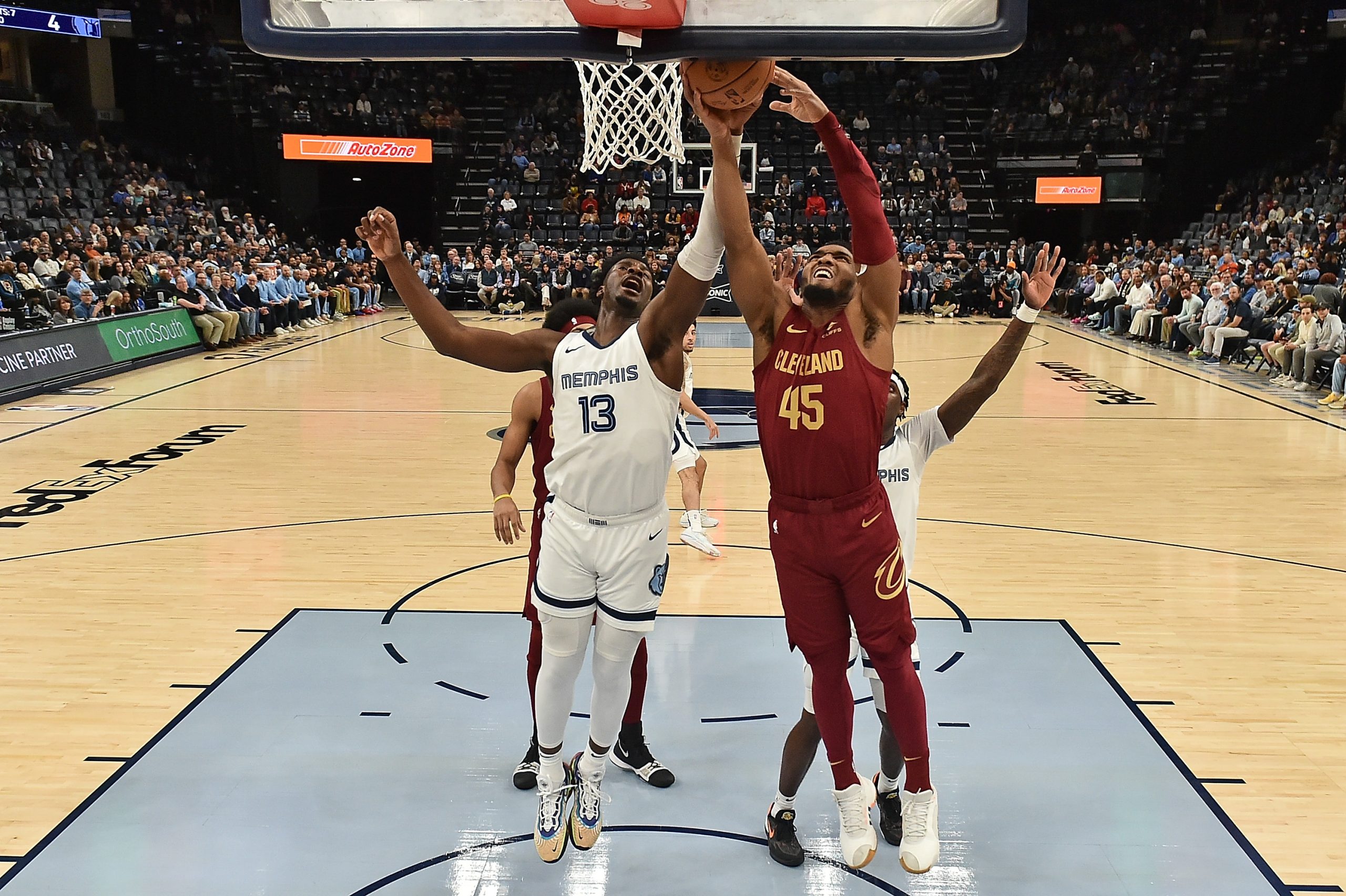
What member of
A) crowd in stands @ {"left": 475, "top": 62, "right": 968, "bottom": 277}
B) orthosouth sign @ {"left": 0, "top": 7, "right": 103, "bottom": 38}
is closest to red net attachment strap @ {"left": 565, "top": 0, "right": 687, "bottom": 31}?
crowd in stands @ {"left": 475, "top": 62, "right": 968, "bottom": 277}

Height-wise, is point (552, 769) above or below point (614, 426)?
below

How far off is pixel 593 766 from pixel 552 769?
136 mm

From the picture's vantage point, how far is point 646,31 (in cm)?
331

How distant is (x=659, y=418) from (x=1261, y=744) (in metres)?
3.06

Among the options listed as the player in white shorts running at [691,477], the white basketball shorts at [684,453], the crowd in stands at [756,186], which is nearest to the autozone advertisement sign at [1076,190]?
the crowd in stands at [756,186]

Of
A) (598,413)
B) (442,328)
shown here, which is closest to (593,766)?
(598,413)

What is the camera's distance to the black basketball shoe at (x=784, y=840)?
381 centimetres

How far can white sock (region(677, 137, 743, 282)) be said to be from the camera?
3332 millimetres

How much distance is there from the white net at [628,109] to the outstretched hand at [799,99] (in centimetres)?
206

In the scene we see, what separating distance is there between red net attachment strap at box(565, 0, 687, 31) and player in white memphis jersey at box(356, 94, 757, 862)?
68cm

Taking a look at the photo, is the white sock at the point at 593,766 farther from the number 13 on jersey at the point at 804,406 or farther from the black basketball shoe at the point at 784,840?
the number 13 on jersey at the point at 804,406

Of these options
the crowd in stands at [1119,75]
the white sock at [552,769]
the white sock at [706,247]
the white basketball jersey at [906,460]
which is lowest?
the white sock at [552,769]

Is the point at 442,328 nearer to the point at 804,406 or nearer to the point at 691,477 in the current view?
the point at 804,406

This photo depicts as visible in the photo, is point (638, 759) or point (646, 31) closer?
point (646, 31)
